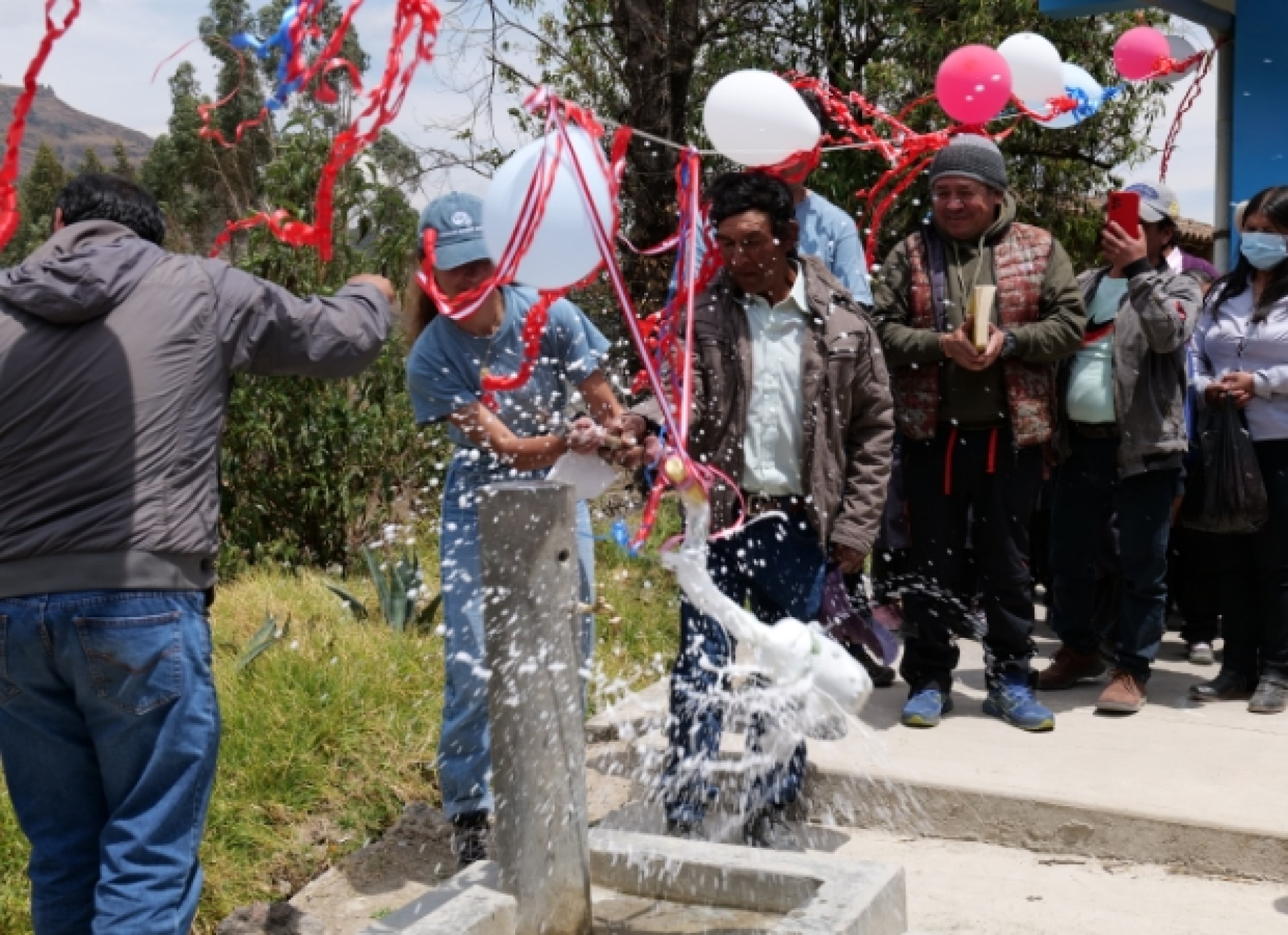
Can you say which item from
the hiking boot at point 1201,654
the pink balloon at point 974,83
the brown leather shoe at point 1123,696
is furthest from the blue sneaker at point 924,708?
the pink balloon at point 974,83

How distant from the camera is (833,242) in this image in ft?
16.3

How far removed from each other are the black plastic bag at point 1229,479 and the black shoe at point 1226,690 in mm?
574

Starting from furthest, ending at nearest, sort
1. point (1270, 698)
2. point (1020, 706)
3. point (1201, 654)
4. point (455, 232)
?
point (1201, 654)
point (1270, 698)
point (1020, 706)
point (455, 232)

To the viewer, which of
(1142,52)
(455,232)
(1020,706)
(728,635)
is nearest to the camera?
(455,232)

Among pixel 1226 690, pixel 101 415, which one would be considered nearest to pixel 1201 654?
pixel 1226 690

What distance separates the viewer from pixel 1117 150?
12547 mm

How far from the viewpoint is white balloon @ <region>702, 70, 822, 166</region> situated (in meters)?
4.38

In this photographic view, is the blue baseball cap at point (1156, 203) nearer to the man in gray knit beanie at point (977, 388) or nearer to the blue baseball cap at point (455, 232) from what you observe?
the man in gray knit beanie at point (977, 388)

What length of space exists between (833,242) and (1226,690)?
7.45 ft

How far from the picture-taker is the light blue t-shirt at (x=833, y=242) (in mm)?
4922

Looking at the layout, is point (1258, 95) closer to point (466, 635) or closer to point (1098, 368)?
point (1098, 368)

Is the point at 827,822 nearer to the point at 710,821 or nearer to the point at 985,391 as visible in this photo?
the point at 710,821

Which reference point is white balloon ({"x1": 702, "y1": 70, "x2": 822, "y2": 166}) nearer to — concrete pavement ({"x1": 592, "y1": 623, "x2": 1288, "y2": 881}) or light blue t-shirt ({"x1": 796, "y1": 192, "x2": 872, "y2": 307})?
light blue t-shirt ({"x1": 796, "y1": 192, "x2": 872, "y2": 307})

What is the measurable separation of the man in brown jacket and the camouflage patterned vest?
25.3 inches
